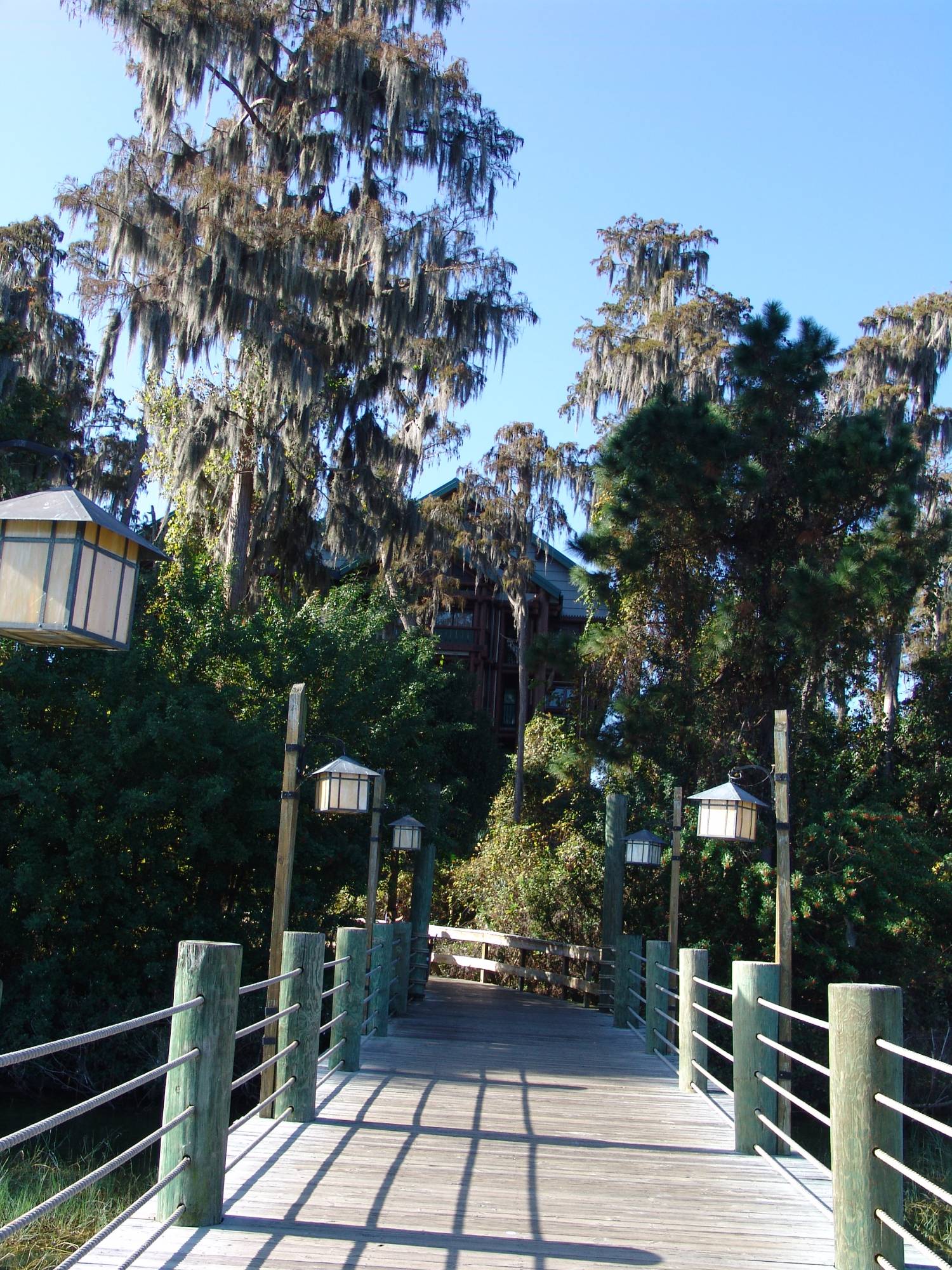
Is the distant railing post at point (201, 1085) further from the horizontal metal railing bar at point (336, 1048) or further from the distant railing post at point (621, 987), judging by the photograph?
the distant railing post at point (621, 987)

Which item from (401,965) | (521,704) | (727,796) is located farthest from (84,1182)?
(521,704)

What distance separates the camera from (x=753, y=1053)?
612 cm

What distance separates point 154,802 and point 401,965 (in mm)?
3370

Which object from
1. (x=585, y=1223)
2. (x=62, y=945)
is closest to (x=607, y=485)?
(x=62, y=945)

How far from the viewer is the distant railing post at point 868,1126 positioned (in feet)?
13.4

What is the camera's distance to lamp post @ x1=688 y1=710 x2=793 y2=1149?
8.15 meters

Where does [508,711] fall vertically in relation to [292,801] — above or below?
above

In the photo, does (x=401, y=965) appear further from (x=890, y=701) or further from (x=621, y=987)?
(x=890, y=701)

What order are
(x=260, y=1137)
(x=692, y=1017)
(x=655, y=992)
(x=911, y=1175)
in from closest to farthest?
(x=911, y=1175), (x=260, y=1137), (x=692, y=1017), (x=655, y=992)

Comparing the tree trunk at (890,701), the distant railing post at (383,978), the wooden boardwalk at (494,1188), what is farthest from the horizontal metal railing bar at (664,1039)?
the tree trunk at (890,701)

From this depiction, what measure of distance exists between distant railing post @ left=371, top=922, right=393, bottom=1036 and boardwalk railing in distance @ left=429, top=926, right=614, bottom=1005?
4.18m

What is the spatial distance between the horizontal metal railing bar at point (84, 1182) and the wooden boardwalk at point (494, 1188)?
37cm

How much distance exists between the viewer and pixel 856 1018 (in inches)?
162

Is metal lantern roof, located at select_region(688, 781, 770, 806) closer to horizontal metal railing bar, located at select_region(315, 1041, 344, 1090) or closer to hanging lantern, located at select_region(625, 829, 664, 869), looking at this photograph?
horizontal metal railing bar, located at select_region(315, 1041, 344, 1090)
